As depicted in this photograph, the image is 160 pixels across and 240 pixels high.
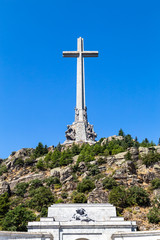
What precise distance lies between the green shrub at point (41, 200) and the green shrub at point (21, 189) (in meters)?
5.52

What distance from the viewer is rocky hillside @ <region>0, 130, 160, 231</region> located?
133 feet

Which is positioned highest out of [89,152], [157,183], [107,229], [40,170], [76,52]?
[76,52]

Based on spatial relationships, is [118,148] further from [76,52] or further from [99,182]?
[76,52]

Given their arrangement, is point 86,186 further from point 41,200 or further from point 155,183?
point 155,183

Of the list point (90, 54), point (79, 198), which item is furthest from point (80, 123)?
point (79, 198)

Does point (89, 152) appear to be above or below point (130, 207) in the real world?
above

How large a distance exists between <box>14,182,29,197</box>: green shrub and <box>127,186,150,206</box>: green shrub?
2132 centimetres

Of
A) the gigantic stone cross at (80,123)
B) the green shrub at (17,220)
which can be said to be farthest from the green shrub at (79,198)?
the gigantic stone cross at (80,123)

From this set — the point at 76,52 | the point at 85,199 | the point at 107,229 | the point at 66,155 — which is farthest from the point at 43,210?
the point at 76,52

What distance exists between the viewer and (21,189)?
54.1m

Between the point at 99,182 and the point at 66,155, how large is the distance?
17.4 m

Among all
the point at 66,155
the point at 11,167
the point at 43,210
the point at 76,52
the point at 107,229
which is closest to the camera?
the point at 107,229

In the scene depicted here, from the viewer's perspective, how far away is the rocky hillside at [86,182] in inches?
1597

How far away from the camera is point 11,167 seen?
70000 mm
